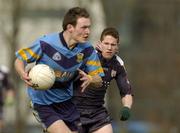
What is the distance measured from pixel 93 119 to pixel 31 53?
1.69m

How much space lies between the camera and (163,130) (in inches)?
1073

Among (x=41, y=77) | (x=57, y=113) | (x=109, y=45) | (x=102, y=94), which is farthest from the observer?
(x=102, y=94)

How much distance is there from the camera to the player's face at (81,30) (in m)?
11.7

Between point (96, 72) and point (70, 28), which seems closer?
point (70, 28)

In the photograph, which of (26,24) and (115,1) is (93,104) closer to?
(115,1)

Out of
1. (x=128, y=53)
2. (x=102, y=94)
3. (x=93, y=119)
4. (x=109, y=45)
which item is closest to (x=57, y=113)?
(x=93, y=119)

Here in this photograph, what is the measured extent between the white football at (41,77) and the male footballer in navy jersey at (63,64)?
83 millimetres

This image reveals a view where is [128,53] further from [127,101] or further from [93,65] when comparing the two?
[93,65]

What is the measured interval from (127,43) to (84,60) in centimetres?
3460

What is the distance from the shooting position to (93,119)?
12.9 meters

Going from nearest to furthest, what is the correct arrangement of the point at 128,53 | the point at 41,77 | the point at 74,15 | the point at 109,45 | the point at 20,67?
the point at 41,77
the point at 20,67
the point at 74,15
the point at 109,45
the point at 128,53

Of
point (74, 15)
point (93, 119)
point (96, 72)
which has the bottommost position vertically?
point (93, 119)

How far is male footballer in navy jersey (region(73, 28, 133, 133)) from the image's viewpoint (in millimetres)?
12680

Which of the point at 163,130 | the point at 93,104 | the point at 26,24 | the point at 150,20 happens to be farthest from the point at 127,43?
the point at 93,104
